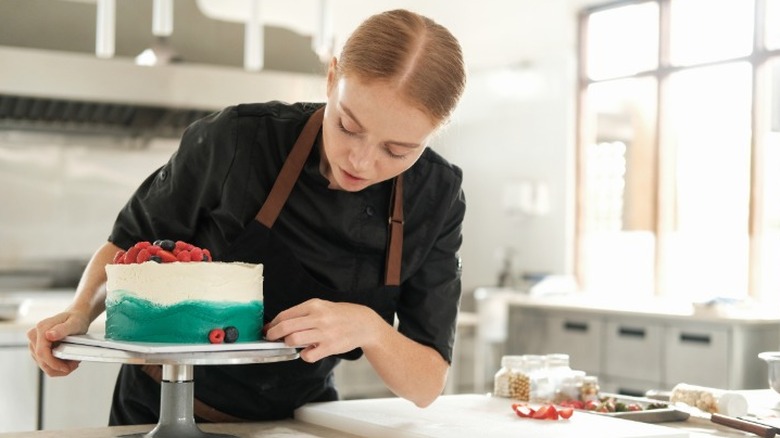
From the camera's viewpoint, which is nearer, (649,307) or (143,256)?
(143,256)

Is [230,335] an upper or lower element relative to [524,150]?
lower

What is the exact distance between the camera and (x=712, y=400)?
2.06 metres

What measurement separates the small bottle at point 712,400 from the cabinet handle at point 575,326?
13.5 feet

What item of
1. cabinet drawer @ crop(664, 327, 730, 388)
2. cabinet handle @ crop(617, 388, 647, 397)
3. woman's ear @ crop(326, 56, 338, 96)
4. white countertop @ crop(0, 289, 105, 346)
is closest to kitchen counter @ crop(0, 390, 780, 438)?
woman's ear @ crop(326, 56, 338, 96)

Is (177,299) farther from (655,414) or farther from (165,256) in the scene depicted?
(655,414)

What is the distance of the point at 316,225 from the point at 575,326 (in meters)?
4.78

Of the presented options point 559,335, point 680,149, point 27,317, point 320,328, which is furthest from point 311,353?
point 680,149

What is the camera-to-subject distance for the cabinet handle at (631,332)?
19.1 ft

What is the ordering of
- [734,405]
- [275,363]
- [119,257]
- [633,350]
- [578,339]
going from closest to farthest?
[119,257] < [275,363] < [734,405] < [633,350] < [578,339]

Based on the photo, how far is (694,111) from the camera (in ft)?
23.0

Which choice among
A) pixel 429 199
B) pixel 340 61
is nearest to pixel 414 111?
pixel 340 61

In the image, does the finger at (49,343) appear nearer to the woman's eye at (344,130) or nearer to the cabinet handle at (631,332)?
Answer: the woman's eye at (344,130)

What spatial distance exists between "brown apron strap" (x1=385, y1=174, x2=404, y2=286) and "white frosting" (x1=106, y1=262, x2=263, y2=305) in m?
0.35

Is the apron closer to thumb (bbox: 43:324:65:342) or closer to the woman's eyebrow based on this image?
the woman's eyebrow
